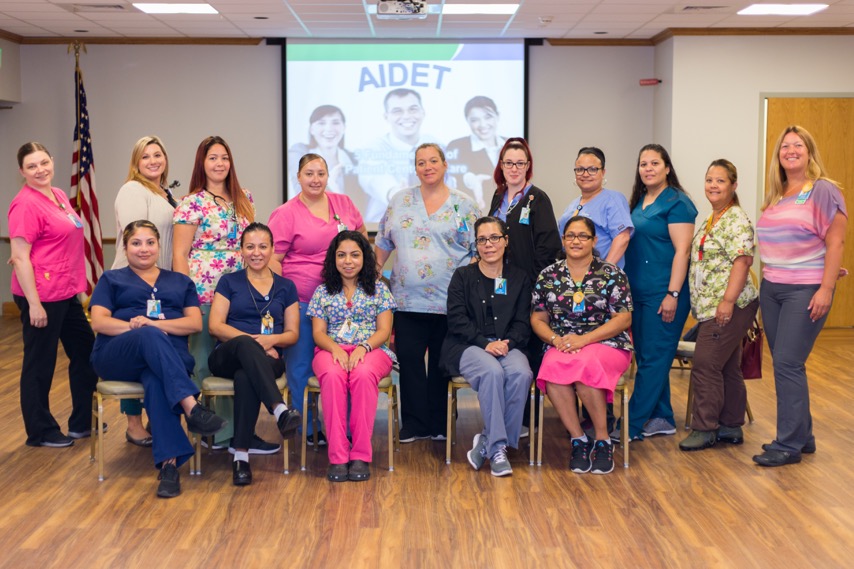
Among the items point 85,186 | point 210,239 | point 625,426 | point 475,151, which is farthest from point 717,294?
point 85,186

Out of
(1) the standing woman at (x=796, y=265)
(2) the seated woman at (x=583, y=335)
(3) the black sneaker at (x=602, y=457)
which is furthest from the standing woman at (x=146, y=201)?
(1) the standing woman at (x=796, y=265)

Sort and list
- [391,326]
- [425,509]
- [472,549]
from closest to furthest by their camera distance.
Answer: [472,549] < [425,509] < [391,326]

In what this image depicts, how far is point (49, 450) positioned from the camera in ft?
14.9

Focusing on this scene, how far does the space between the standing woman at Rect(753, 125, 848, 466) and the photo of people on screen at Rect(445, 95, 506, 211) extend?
4.88m

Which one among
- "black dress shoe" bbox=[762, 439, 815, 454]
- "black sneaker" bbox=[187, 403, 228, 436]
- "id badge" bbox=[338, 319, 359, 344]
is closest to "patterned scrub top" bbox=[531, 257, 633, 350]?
"id badge" bbox=[338, 319, 359, 344]

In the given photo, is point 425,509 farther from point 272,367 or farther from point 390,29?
point 390,29

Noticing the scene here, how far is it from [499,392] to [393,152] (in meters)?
5.25

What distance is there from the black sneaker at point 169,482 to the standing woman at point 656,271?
230cm

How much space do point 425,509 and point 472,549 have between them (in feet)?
1.53

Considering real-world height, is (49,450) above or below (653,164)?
below

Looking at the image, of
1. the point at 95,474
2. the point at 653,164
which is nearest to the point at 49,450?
the point at 95,474

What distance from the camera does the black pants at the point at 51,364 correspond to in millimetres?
4504

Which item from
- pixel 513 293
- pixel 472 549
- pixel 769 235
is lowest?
pixel 472 549

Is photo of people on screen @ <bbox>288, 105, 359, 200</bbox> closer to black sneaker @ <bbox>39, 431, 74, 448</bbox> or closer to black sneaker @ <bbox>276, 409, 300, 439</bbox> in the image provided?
black sneaker @ <bbox>39, 431, 74, 448</bbox>
